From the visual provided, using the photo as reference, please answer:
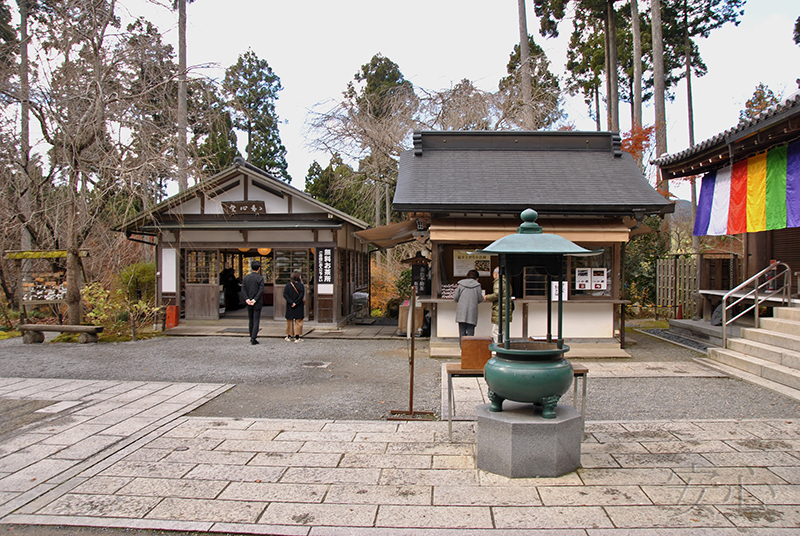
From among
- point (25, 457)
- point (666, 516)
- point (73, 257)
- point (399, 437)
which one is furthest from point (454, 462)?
point (73, 257)

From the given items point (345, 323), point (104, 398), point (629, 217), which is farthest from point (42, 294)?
point (629, 217)

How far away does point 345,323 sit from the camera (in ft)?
47.8

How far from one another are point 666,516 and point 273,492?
2.93m

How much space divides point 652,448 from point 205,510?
13.2 ft

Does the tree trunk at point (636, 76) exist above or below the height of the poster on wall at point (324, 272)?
above

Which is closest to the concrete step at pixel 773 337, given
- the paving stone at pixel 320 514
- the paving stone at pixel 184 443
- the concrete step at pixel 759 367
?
the concrete step at pixel 759 367

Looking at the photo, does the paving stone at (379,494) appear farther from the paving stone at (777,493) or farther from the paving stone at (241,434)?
the paving stone at (777,493)

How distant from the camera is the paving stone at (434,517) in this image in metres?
3.47

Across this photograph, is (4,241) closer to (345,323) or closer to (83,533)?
(345,323)

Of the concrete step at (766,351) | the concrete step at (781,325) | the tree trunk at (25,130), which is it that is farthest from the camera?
the tree trunk at (25,130)

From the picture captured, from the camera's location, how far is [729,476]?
4.18m

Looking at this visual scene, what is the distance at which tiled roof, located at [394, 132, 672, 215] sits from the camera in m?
9.70

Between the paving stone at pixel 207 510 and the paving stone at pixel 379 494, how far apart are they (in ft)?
1.87

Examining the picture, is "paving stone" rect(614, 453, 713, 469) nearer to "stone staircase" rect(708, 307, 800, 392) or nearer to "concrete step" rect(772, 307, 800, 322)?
"stone staircase" rect(708, 307, 800, 392)
